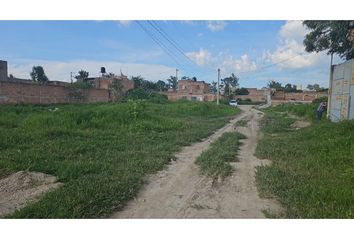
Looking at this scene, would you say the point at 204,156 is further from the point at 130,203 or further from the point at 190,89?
the point at 190,89

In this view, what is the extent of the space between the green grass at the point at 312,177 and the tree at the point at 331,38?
6305mm

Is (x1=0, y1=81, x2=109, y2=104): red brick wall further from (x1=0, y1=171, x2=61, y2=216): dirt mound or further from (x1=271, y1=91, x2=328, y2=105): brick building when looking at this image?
(x1=271, y1=91, x2=328, y2=105): brick building

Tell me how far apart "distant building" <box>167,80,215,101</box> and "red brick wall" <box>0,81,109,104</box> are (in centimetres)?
2455

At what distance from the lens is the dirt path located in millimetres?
3732

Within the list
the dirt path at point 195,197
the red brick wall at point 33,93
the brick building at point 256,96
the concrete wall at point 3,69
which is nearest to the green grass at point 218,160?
the dirt path at point 195,197

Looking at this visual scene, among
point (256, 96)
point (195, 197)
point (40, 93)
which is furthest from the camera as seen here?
point (256, 96)

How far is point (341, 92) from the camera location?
12680 millimetres

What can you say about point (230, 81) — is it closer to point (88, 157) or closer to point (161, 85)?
point (161, 85)

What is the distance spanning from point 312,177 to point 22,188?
4.57 metres

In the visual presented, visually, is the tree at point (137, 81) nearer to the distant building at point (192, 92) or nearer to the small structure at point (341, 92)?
the distant building at point (192, 92)

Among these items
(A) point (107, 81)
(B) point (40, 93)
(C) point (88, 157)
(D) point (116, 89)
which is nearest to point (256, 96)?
(A) point (107, 81)

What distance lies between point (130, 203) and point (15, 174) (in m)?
2.17

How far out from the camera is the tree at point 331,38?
12.7 metres

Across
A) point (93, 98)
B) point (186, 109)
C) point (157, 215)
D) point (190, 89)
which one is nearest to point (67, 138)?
point (157, 215)
